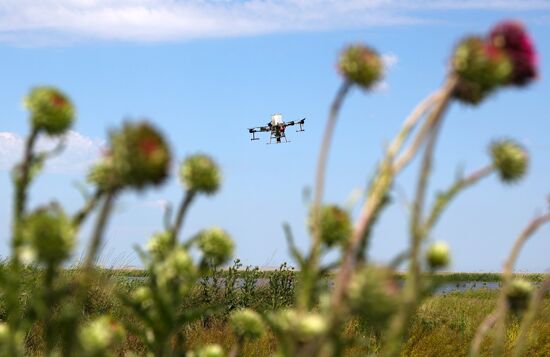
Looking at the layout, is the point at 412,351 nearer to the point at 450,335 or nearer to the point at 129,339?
the point at 450,335

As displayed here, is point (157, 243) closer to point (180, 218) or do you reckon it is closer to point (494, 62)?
point (180, 218)

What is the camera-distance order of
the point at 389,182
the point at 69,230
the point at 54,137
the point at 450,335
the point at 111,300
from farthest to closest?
the point at 111,300
the point at 450,335
the point at 54,137
the point at 69,230
the point at 389,182

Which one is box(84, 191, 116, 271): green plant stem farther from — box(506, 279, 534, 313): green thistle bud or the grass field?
the grass field

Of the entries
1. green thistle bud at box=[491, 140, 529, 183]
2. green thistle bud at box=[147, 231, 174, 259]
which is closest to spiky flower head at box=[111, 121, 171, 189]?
green thistle bud at box=[147, 231, 174, 259]

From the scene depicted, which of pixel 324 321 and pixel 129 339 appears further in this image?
pixel 129 339

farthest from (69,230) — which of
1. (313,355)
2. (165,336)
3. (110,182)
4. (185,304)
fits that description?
(185,304)

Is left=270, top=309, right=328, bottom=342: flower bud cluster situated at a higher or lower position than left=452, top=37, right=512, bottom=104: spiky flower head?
lower

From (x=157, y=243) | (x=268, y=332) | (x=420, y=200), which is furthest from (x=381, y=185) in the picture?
(x=268, y=332)
